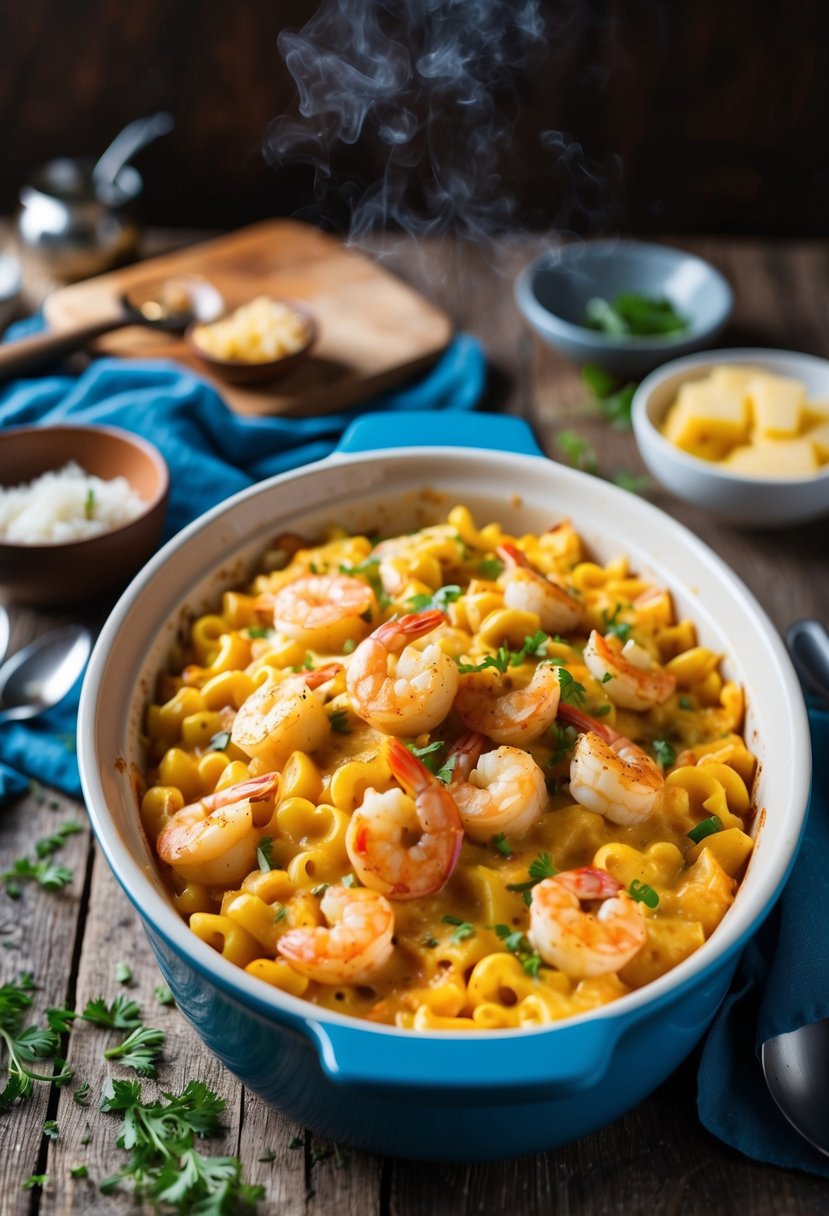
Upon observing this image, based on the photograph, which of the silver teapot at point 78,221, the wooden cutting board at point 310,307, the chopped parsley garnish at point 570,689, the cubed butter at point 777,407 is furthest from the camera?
the silver teapot at point 78,221

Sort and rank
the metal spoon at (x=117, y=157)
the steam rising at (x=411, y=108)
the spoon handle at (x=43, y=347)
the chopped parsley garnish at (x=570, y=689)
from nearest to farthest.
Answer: the chopped parsley garnish at (x=570, y=689)
the spoon handle at (x=43, y=347)
the metal spoon at (x=117, y=157)
the steam rising at (x=411, y=108)

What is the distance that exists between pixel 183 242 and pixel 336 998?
13.2ft

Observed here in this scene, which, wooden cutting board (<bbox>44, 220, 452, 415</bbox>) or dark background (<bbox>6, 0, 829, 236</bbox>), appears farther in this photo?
dark background (<bbox>6, 0, 829, 236</bbox>)

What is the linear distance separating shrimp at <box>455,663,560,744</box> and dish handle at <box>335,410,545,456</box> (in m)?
1.07

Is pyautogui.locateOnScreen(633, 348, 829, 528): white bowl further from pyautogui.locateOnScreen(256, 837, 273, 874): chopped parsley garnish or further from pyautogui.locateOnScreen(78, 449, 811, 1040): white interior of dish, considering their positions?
pyautogui.locateOnScreen(256, 837, 273, 874): chopped parsley garnish

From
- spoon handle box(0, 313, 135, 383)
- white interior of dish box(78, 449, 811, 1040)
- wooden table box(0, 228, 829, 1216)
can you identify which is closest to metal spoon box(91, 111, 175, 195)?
spoon handle box(0, 313, 135, 383)

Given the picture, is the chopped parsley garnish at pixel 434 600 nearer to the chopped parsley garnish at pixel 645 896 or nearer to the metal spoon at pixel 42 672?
the chopped parsley garnish at pixel 645 896

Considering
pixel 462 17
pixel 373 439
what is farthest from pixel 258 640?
pixel 462 17

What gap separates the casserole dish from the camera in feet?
6.10

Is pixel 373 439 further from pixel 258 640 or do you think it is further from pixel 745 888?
pixel 745 888

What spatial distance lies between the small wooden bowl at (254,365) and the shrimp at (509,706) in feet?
6.46

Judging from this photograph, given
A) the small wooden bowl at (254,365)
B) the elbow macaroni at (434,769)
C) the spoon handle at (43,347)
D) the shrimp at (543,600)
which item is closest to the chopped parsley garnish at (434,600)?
the elbow macaroni at (434,769)

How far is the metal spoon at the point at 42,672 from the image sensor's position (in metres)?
3.21

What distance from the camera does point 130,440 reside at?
365cm
